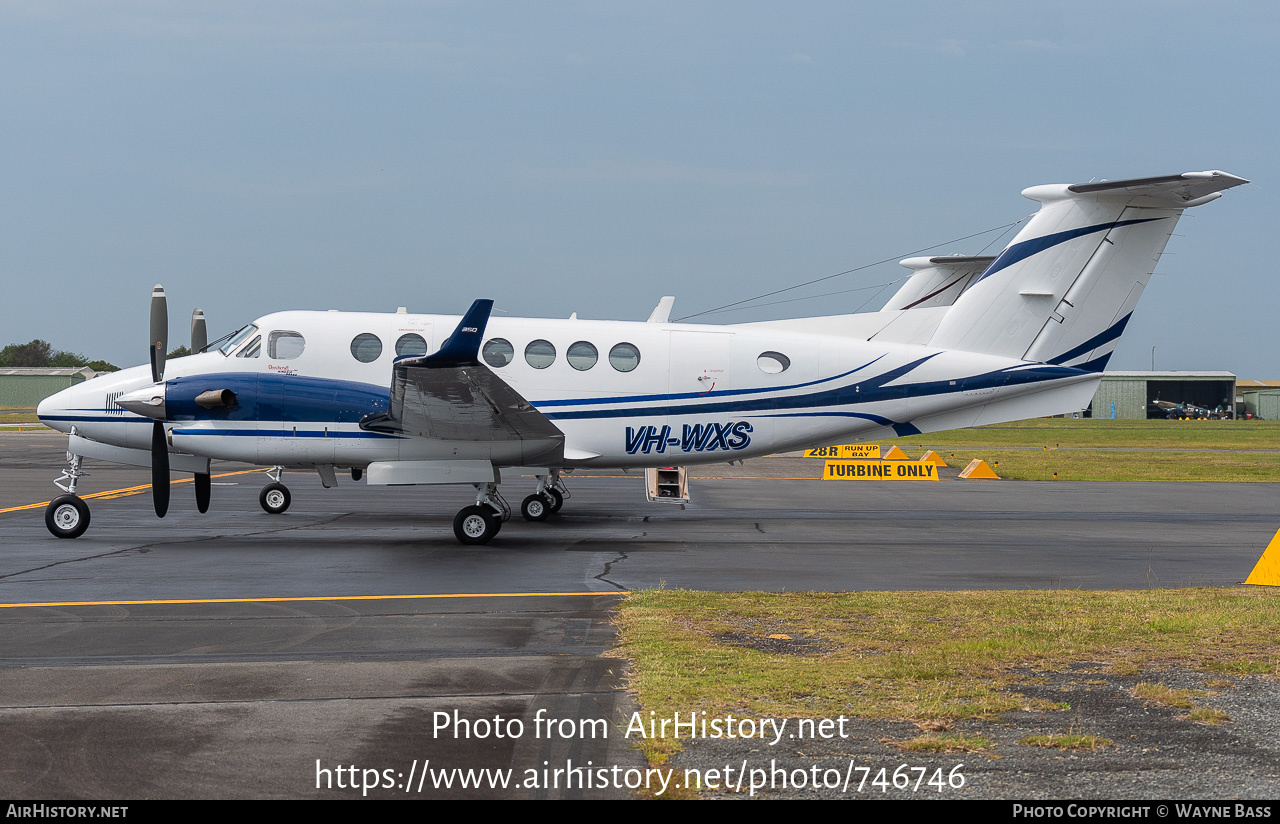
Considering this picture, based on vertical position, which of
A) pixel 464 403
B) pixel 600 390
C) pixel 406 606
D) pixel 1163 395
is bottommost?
pixel 1163 395

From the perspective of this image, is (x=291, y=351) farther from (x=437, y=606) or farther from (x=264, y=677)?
(x=264, y=677)

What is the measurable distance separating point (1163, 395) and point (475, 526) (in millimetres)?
117161

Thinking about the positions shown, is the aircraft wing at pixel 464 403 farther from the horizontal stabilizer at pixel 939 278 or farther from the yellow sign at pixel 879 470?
the yellow sign at pixel 879 470

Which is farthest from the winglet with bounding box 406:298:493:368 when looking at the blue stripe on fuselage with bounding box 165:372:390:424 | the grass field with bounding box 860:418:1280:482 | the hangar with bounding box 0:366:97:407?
the hangar with bounding box 0:366:97:407

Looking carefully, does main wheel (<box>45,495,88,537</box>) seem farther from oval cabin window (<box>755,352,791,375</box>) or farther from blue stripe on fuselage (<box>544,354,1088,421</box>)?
oval cabin window (<box>755,352,791,375</box>)

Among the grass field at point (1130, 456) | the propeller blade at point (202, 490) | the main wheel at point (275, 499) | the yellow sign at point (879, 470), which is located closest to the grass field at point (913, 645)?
the propeller blade at point (202, 490)

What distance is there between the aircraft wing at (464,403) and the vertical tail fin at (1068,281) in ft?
23.3

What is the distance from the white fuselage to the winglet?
246 centimetres

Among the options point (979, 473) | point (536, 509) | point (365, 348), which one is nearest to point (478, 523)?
point (365, 348)

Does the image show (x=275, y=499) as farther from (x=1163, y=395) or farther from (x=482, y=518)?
(x=1163, y=395)

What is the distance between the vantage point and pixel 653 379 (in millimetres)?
16906

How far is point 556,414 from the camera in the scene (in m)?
16.7
